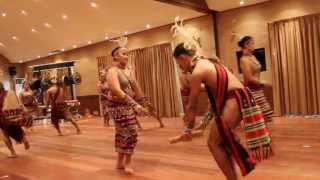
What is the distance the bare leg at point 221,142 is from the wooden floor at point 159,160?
94cm

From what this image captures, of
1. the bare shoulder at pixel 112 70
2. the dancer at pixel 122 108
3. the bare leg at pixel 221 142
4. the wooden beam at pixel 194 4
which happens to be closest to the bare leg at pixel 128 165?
the dancer at pixel 122 108

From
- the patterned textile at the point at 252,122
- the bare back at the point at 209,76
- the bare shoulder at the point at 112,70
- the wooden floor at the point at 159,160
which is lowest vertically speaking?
the wooden floor at the point at 159,160

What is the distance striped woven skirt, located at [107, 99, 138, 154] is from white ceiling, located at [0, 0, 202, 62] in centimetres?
587

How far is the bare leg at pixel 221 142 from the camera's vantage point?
2.71m

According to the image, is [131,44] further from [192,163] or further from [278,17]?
[192,163]

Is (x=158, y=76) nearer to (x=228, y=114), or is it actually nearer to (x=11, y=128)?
(x=11, y=128)

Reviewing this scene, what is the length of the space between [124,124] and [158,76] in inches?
293

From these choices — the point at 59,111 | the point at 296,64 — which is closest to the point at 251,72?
the point at 296,64

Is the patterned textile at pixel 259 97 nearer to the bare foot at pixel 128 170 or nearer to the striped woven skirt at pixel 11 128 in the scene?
the bare foot at pixel 128 170

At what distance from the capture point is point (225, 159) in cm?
274

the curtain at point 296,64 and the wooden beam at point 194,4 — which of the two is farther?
the wooden beam at point 194,4

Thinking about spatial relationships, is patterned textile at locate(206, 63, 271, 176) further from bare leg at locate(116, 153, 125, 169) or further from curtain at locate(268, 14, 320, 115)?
curtain at locate(268, 14, 320, 115)

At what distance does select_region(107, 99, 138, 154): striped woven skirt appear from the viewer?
4199 mm

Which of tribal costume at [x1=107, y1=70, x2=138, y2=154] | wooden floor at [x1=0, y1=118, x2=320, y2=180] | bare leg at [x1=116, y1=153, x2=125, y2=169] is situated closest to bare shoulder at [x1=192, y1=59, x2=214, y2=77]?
wooden floor at [x1=0, y1=118, x2=320, y2=180]
